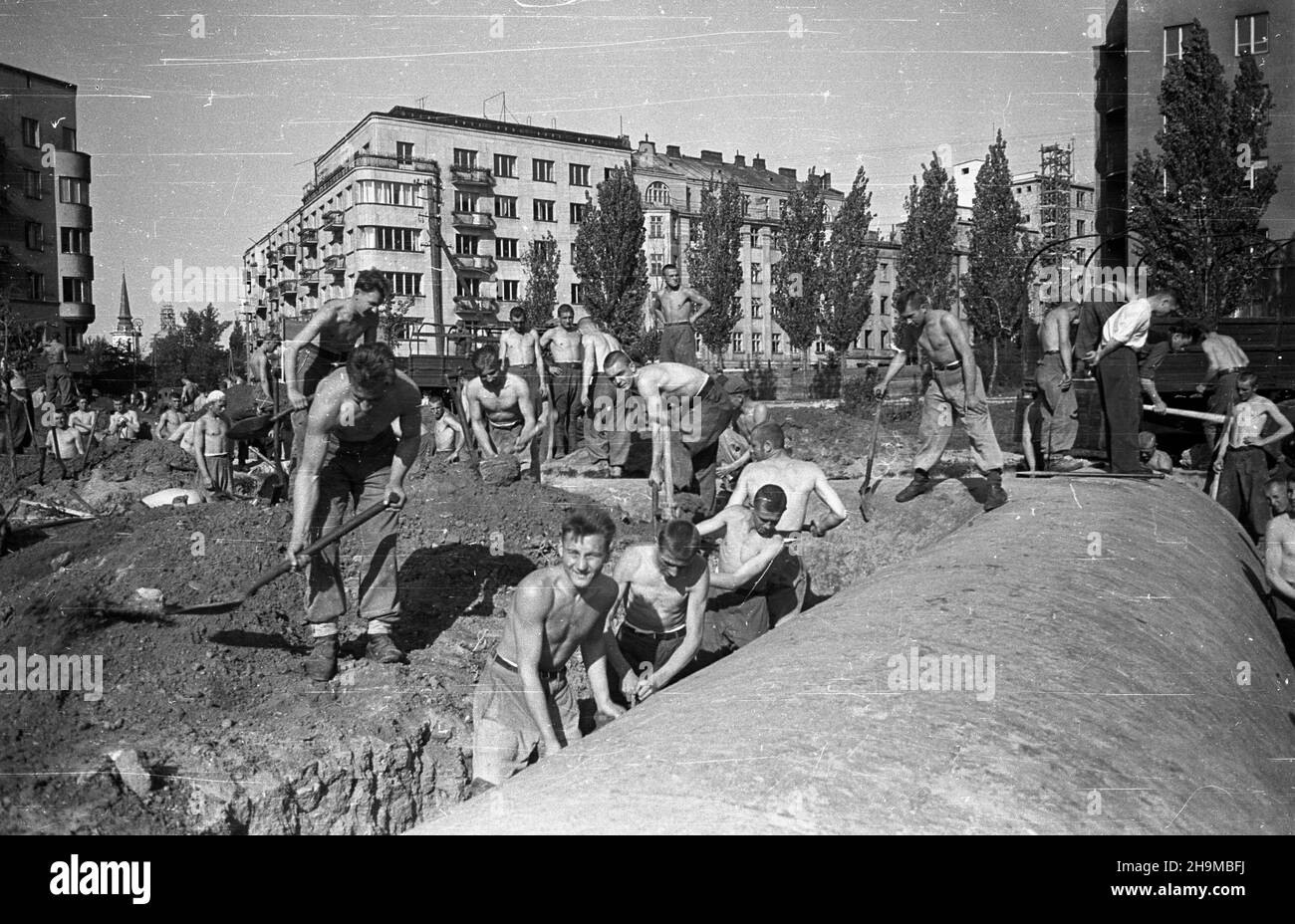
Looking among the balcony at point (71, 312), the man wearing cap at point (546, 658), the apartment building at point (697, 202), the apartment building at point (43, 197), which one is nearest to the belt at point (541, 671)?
the man wearing cap at point (546, 658)

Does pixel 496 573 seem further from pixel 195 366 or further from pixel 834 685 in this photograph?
pixel 195 366

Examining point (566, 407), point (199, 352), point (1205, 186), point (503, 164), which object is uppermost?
point (1205, 186)

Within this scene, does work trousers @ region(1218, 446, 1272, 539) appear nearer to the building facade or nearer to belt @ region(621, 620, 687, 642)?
belt @ region(621, 620, 687, 642)

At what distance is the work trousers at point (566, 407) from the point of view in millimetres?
12461

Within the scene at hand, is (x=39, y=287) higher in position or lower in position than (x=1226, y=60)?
lower

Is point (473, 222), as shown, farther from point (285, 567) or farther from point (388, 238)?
point (285, 567)

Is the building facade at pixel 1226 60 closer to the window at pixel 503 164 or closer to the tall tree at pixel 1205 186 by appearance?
the tall tree at pixel 1205 186

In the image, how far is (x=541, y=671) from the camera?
13.9 ft

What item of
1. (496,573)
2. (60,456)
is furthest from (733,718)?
(60,456)

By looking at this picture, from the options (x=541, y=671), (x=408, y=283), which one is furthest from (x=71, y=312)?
(x=541, y=671)

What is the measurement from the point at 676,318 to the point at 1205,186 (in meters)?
10.7

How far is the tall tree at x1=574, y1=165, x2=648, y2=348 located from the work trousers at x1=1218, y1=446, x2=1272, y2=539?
1510 cm

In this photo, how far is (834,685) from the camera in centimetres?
289

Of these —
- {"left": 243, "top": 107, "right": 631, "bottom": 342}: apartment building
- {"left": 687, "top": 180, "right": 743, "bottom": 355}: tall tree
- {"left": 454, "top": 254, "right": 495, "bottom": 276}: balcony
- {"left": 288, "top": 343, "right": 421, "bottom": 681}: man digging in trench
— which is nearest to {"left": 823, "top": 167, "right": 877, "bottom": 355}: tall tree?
{"left": 687, "top": 180, "right": 743, "bottom": 355}: tall tree
